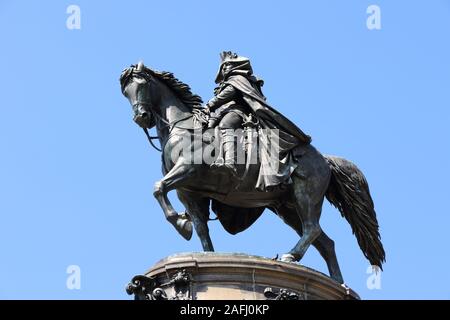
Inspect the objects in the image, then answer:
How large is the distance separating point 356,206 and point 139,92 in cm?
462

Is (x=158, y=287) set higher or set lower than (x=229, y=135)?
lower

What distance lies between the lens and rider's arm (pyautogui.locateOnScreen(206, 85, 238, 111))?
2911 centimetres

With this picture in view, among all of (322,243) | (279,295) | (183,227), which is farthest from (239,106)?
(279,295)

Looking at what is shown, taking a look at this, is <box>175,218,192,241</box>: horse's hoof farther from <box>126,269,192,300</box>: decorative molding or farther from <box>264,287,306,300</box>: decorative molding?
<box>264,287,306,300</box>: decorative molding

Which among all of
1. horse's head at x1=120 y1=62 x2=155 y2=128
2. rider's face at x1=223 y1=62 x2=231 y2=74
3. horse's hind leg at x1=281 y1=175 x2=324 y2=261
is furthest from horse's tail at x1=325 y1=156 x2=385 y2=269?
horse's head at x1=120 y1=62 x2=155 y2=128

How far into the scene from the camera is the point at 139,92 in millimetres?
29109

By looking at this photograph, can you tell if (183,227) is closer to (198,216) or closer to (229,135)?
(198,216)

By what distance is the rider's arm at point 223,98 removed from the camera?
95.5 ft
